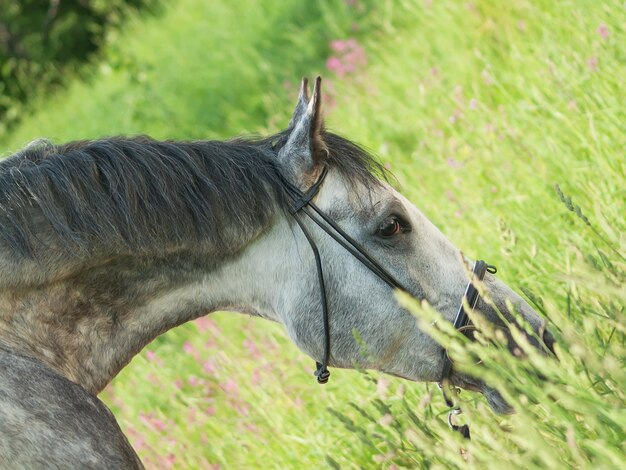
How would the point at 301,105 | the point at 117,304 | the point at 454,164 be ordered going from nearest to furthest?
the point at 117,304 → the point at 301,105 → the point at 454,164

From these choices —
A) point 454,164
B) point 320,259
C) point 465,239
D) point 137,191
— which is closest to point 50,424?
point 137,191

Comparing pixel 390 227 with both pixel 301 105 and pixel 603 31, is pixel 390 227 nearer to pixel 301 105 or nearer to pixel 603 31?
pixel 301 105

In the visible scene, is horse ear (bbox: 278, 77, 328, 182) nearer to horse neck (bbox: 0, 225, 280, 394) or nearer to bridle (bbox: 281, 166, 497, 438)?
bridle (bbox: 281, 166, 497, 438)

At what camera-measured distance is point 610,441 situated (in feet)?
5.68

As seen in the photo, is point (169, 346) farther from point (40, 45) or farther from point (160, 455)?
point (40, 45)

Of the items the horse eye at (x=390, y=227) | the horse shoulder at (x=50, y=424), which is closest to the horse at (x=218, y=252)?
the horse eye at (x=390, y=227)

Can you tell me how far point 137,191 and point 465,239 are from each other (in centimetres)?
207

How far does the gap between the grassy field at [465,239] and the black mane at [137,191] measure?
26.8 inches

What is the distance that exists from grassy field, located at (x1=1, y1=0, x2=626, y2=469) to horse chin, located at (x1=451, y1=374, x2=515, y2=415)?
68 millimetres

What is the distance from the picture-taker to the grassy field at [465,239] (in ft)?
6.37

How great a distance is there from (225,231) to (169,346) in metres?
3.44

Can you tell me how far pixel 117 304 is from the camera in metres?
2.82

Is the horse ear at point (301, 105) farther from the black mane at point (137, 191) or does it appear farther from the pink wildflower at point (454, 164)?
the pink wildflower at point (454, 164)

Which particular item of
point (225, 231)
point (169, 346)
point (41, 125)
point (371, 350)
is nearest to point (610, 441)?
point (371, 350)
